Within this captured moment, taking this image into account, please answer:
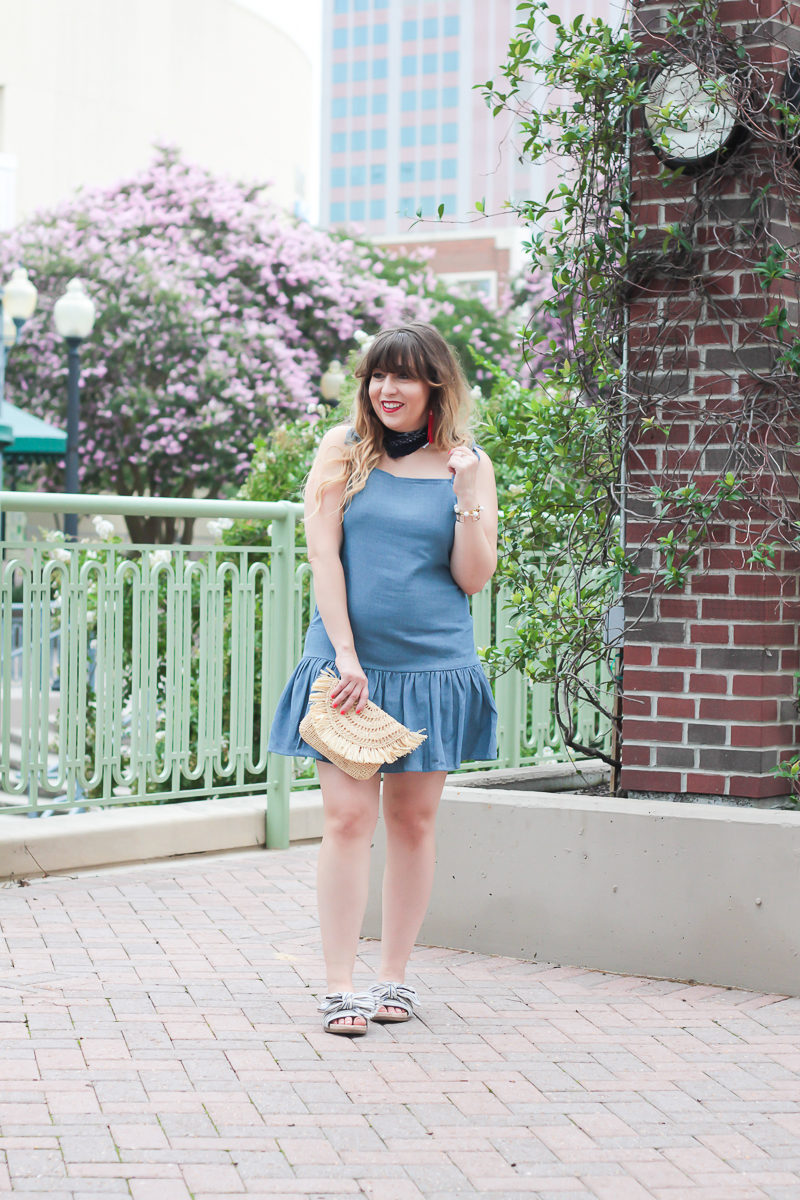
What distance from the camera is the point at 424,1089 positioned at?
12.0 feet

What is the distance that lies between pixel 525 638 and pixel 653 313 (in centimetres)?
116

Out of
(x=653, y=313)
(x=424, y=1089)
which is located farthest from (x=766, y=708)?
(x=424, y=1089)

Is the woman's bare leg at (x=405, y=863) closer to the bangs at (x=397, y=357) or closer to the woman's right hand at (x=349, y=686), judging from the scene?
the woman's right hand at (x=349, y=686)

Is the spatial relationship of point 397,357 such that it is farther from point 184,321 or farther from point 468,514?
point 184,321

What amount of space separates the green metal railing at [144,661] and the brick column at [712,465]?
2060 mm

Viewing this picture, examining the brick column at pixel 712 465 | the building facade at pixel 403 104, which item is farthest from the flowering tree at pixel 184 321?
the building facade at pixel 403 104

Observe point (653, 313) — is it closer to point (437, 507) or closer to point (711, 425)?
point (711, 425)

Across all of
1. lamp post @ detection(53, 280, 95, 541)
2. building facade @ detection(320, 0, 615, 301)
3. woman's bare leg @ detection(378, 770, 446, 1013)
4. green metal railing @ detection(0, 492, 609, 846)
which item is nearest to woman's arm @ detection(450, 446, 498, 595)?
woman's bare leg @ detection(378, 770, 446, 1013)

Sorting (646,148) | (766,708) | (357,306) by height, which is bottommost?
(766,708)

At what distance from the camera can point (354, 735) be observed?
13.4 feet

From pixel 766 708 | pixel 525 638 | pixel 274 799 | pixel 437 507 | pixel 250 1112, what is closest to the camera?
pixel 250 1112

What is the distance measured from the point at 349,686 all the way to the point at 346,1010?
2.83 feet

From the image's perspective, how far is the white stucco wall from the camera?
43.8 meters

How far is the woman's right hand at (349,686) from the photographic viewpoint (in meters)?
4.07
